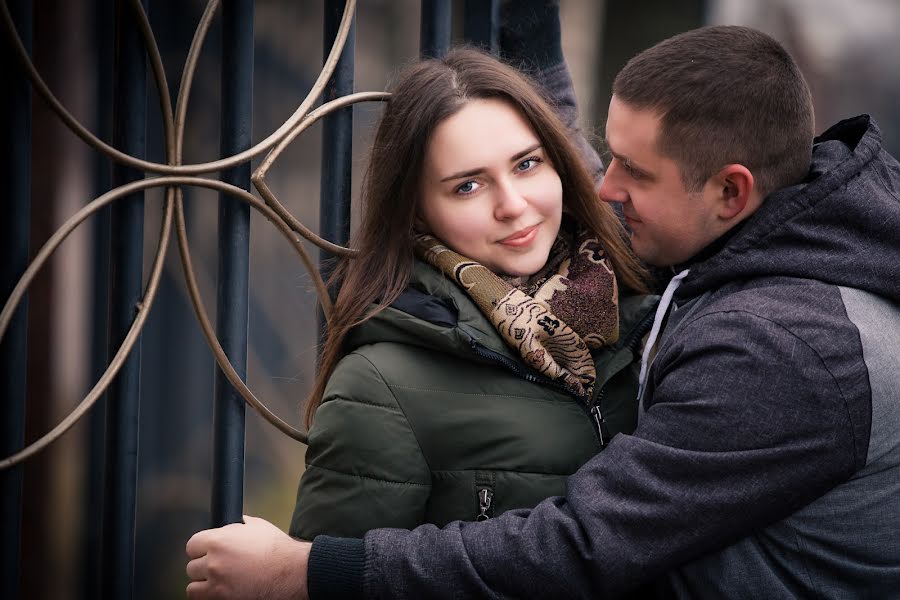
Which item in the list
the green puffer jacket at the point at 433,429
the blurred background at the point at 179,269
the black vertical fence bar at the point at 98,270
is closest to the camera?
the green puffer jacket at the point at 433,429

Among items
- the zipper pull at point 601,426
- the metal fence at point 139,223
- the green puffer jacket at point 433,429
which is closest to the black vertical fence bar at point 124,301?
the metal fence at point 139,223

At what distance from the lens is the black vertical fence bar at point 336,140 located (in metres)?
1.89

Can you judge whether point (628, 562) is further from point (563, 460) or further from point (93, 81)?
point (93, 81)

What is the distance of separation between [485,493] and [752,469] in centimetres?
45

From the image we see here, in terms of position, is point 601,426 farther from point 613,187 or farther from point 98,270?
point 98,270

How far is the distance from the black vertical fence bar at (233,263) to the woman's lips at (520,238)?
0.49m

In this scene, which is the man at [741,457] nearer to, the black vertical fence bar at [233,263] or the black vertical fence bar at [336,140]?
the black vertical fence bar at [233,263]

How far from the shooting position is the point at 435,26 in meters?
2.07

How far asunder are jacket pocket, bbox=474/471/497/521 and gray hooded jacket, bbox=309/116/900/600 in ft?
0.26

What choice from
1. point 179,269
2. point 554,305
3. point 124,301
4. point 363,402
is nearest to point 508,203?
point 554,305

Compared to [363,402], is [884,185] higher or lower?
higher

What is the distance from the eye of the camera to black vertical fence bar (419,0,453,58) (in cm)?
206

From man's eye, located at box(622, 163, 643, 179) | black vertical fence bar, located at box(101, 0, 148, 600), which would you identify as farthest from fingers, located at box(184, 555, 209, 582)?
man's eye, located at box(622, 163, 643, 179)

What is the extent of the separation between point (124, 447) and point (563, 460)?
75 centimetres
